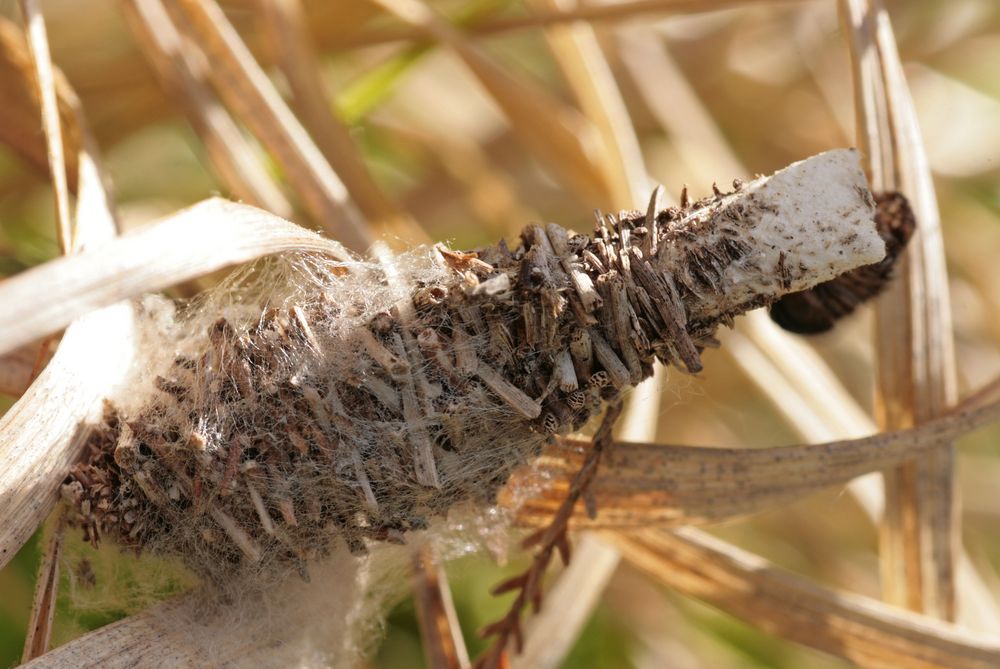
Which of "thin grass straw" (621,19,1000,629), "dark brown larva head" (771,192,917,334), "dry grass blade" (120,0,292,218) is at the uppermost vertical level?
"thin grass straw" (621,19,1000,629)

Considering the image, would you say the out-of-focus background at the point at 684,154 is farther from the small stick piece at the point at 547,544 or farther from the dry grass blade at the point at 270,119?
the small stick piece at the point at 547,544

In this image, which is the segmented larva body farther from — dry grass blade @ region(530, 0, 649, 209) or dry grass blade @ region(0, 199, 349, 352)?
dry grass blade @ region(530, 0, 649, 209)

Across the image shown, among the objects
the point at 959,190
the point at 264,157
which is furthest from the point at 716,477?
the point at 959,190

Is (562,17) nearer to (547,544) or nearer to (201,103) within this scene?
(201,103)

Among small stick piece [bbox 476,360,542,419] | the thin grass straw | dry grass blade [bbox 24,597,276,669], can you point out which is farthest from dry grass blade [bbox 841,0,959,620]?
dry grass blade [bbox 24,597,276,669]

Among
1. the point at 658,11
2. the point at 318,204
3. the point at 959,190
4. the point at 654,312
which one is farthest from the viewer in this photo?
the point at 959,190

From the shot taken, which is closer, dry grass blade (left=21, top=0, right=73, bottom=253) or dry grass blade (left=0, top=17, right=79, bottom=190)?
dry grass blade (left=21, top=0, right=73, bottom=253)

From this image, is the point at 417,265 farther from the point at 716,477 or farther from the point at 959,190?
the point at 959,190
